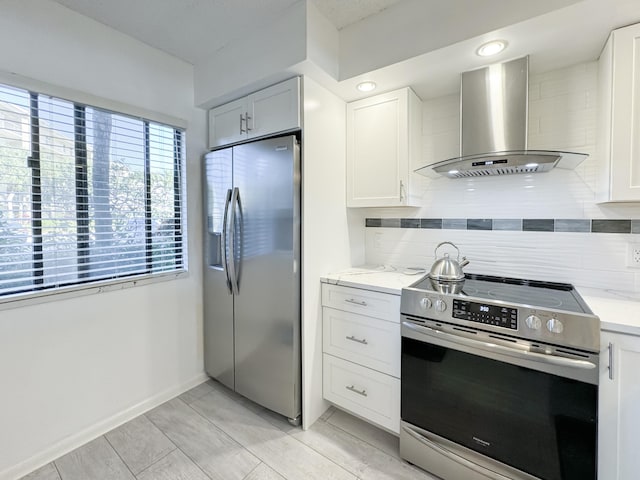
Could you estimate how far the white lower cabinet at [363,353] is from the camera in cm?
167

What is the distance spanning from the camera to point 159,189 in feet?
6.84

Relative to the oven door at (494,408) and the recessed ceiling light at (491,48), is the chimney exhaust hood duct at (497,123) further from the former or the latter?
the oven door at (494,408)

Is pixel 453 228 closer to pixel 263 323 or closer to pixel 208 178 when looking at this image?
pixel 263 323

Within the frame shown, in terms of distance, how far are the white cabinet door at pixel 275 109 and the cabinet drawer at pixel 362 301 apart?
1061mm

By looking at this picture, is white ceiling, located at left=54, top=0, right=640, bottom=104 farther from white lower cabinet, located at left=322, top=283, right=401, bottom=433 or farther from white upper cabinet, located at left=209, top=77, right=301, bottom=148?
white lower cabinet, located at left=322, top=283, right=401, bottom=433

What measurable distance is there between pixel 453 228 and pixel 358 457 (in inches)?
61.1

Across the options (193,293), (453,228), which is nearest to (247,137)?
(193,293)

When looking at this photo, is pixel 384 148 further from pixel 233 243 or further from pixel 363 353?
pixel 363 353

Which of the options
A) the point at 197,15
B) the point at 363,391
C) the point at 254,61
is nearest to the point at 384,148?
the point at 254,61

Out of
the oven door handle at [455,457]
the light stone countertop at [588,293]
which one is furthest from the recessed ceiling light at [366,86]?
the oven door handle at [455,457]

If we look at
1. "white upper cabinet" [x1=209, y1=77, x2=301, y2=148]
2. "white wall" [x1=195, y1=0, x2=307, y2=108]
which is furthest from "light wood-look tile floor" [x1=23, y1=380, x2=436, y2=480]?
"white wall" [x1=195, y1=0, x2=307, y2=108]

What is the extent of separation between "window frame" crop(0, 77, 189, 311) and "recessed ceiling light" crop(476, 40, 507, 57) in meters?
1.97

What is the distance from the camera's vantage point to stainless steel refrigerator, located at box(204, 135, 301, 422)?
5.93ft

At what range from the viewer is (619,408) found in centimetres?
113
